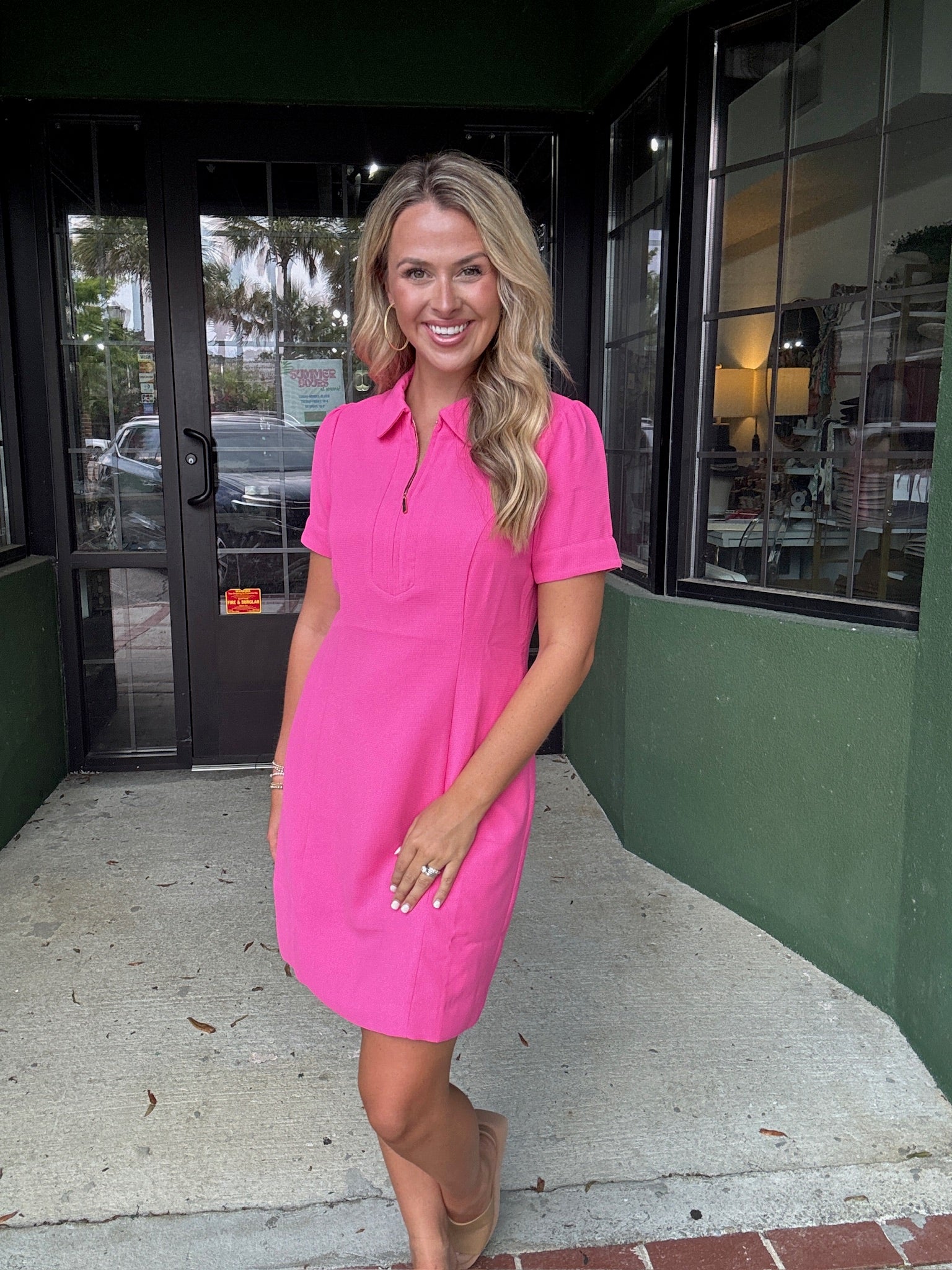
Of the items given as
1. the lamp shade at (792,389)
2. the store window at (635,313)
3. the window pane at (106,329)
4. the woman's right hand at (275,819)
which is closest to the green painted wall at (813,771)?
the store window at (635,313)

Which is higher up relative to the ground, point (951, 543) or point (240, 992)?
point (951, 543)

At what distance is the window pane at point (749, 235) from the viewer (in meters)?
2.78

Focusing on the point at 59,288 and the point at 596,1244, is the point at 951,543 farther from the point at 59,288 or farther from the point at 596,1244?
the point at 59,288

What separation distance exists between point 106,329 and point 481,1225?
3408 millimetres

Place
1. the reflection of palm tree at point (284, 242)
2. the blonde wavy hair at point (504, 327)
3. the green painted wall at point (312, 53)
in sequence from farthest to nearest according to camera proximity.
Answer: the reflection of palm tree at point (284, 242)
the green painted wall at point (312, 53)
the blonde wavy hair at point (504, 327)

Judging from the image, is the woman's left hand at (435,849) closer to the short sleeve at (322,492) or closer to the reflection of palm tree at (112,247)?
the short sleeve at (322,492)

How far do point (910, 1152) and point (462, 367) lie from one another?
177 centimetres

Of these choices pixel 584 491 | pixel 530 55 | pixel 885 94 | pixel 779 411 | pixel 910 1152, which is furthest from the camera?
pixel 530 55

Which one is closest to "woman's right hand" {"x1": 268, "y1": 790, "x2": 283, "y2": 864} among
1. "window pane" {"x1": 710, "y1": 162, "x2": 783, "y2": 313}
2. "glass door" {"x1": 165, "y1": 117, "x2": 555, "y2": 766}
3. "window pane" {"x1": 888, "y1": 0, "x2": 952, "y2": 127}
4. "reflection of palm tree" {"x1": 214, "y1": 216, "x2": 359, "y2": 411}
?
"window pane" {"x1": 710, "y1": 162, "x2": 783, "y2": 313}

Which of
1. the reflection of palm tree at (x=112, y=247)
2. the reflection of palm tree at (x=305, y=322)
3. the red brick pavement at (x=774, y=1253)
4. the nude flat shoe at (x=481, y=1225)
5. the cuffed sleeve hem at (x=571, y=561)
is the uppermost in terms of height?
the reflection of palm tree at (x=112, y=247)

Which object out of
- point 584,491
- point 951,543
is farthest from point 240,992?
point 951,543

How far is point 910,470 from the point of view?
2475 mm

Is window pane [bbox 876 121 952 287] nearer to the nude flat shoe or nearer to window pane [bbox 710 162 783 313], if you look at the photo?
window pane [bbox 710 162 783 313]

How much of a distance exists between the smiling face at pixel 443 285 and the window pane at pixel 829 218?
5.06ft
